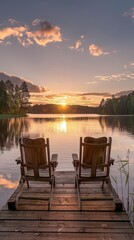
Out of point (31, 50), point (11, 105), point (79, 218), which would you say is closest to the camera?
point (79, 218)

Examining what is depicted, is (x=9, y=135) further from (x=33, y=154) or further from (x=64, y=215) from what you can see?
(x=64, y=215)

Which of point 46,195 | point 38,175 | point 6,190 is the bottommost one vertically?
point 6,190

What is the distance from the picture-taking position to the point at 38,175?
291 inches

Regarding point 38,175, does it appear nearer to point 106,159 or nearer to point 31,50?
point 106,159

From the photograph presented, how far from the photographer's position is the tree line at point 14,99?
106 m

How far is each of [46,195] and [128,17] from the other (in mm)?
26175

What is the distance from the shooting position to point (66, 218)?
19.7 ft

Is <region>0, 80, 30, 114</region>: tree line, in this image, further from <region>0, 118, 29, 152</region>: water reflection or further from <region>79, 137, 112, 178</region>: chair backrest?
<region>79, 137, 112, 178</region>: chair backrest

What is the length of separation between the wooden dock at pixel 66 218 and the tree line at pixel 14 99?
100 m

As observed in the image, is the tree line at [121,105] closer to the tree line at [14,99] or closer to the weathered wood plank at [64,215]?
the tree line at [14,99]

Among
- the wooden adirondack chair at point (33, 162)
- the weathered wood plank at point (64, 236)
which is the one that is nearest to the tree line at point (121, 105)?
the wooden adirondack chair at point (33, 162)

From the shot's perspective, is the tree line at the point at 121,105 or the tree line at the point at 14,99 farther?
the tree line at the point at 121,105

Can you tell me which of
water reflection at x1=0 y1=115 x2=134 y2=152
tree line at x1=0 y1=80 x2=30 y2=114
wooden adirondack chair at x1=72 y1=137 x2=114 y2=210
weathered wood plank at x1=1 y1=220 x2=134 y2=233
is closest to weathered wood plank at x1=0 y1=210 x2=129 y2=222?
weathered wood plank at x1=1 y1=220 x2=134 y2=233

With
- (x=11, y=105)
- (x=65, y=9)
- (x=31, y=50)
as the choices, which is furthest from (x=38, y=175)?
A: (x=11, y=105)
